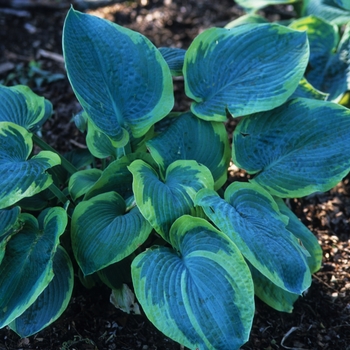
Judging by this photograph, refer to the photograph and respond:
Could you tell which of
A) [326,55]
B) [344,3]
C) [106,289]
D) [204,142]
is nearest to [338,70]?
[326,55]

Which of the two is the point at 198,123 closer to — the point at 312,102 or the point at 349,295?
the point at 312,102

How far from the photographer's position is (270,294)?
1.68 metres

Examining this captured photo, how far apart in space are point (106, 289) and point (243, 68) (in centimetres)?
89

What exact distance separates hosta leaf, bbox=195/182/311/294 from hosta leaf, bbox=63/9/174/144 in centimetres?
36

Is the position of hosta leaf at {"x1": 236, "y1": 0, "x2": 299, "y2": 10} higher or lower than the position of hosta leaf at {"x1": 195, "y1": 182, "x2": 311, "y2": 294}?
higher

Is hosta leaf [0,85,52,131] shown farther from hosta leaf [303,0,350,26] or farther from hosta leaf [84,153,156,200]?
hosta leaf [303,0,350,26]

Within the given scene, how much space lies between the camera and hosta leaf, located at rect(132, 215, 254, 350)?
131 cm

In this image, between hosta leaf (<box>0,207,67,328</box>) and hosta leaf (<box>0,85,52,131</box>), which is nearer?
hosta leaf (<box>0,207,67,328</box>)

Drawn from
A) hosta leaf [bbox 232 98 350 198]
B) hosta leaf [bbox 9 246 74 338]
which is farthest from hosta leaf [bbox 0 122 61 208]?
hosta leaf [bbox 232 98 350 198]

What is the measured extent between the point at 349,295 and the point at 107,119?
1048 mm

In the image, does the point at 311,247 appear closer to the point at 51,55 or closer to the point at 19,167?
the point at 19,167

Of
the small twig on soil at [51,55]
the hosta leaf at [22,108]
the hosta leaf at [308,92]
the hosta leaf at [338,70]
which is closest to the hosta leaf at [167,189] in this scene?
the hosta leaf at [22,108]

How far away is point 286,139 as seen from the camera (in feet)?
5.65

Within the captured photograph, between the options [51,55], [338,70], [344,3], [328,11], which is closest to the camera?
[344,3]
